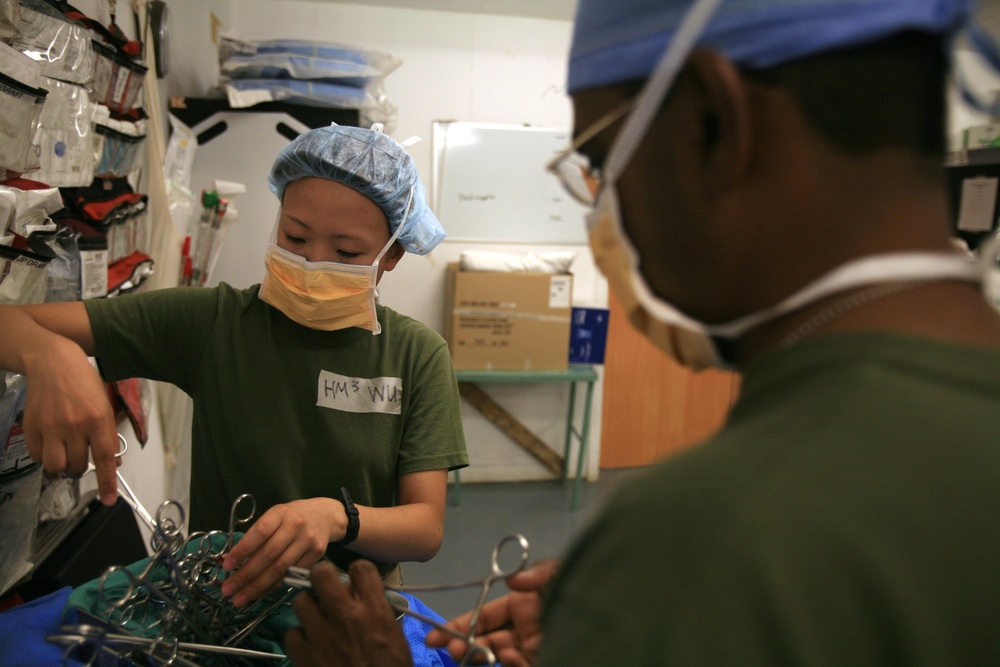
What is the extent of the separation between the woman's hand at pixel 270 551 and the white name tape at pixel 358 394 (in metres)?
0.28

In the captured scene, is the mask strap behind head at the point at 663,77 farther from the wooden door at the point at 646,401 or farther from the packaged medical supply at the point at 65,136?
the wooden door at the point at 646,401

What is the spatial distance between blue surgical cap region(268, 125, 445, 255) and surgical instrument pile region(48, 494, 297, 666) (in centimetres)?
57

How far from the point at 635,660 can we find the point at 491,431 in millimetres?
3451

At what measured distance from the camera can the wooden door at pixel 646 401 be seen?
150 inches

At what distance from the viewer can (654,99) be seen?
17.7 inches

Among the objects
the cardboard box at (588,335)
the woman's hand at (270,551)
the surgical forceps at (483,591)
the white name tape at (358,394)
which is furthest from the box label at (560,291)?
the surgical forceps at (483,591)

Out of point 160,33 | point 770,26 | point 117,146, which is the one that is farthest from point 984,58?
point 160,33

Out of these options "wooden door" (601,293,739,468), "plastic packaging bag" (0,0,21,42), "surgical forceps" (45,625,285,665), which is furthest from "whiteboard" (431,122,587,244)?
"surgical forceps" (45,625,285,665)

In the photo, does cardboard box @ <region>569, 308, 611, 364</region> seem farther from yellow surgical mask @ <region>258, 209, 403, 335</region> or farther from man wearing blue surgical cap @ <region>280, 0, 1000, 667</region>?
man wearing blue surgical cap @ <region>280, 0, 1000, 667</region>

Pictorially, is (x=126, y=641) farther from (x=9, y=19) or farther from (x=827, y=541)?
(x=9, y=19)

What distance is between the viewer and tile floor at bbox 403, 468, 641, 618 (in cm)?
256

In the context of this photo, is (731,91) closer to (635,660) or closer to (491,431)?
(635,660)

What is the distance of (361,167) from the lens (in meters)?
1.16

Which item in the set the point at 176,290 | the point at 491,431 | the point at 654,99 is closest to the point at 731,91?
the point at 654,99
